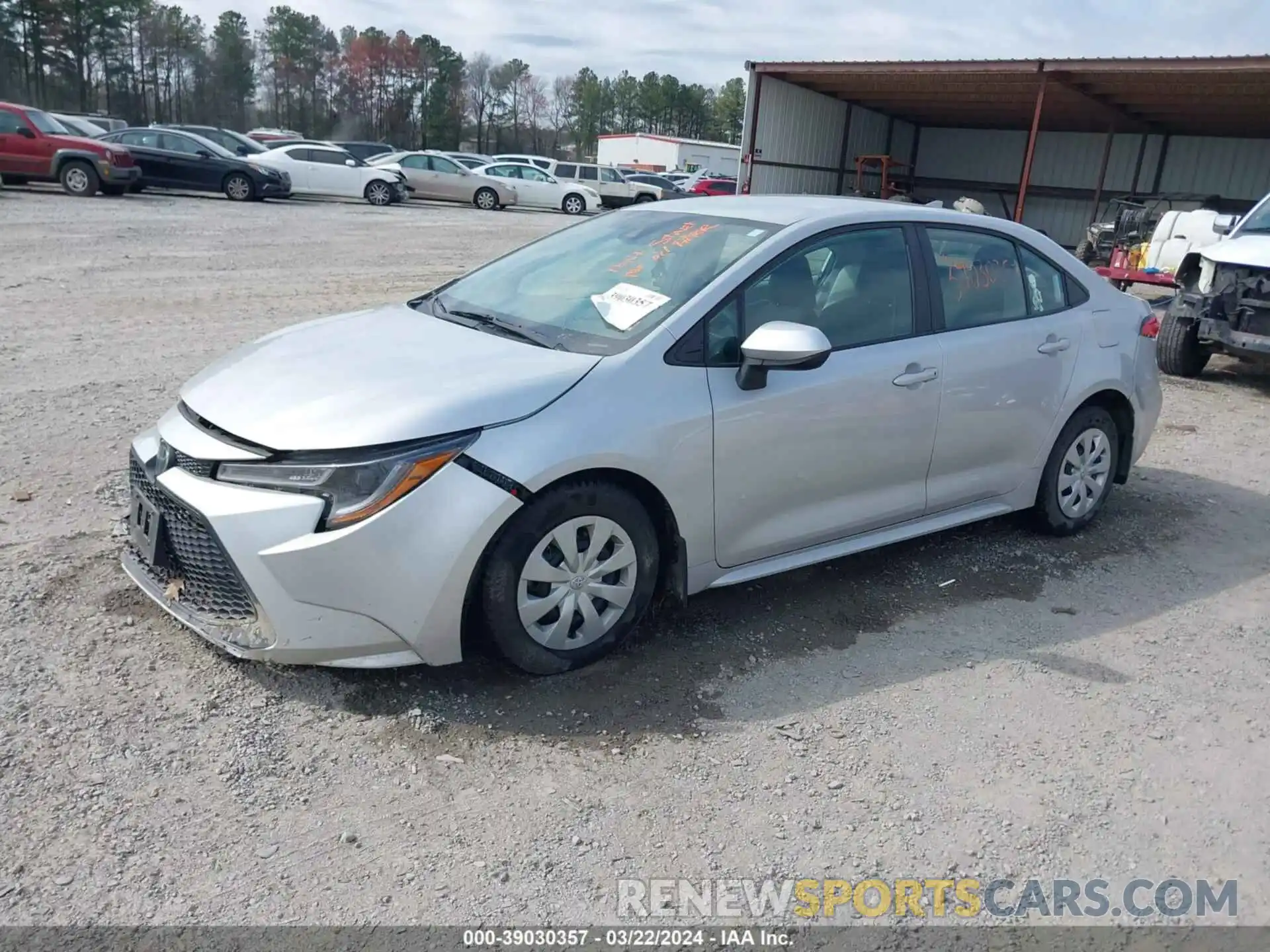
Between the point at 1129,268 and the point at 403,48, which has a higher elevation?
the point at 403,48

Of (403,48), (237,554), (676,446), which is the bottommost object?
(237,554)

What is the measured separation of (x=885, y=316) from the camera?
4328mm

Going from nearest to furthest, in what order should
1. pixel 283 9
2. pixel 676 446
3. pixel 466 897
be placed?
pixel 466 897 → pixel 676 446 → pixel 283 9

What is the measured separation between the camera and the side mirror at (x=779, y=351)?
360 cm

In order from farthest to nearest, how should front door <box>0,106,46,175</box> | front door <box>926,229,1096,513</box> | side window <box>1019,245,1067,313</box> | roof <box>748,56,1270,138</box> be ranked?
front door <box>0,106,46,175</box>
roof <box>748,56,1270,138</box>
side window <box>1019,245,1067,313</box>
front door <box>926,229,1096,513</box>

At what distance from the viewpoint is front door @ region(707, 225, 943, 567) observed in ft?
12.5

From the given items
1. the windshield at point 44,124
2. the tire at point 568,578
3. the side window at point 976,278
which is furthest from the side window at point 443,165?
the tire at point 568,578

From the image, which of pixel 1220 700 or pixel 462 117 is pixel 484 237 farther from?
pixel 462 117

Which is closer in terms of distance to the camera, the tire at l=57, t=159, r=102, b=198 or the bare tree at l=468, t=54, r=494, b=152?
the tire at l=57, t=159, r=102, b=198

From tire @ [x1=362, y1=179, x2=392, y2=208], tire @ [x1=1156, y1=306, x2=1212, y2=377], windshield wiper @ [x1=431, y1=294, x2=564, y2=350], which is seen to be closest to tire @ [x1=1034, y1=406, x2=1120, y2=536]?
windshield wiper @ [x1=431, y1=294, x2=564, y2=350]

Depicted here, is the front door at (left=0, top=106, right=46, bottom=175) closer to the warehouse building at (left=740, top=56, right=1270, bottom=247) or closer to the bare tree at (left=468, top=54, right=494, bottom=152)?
the warehouse building at (left=740, top=56, right=1270, bottom=247)

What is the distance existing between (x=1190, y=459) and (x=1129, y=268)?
7.51 meters

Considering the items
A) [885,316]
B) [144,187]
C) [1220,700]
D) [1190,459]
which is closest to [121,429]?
[885,316]

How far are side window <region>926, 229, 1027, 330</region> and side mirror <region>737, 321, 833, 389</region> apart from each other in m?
1.10
